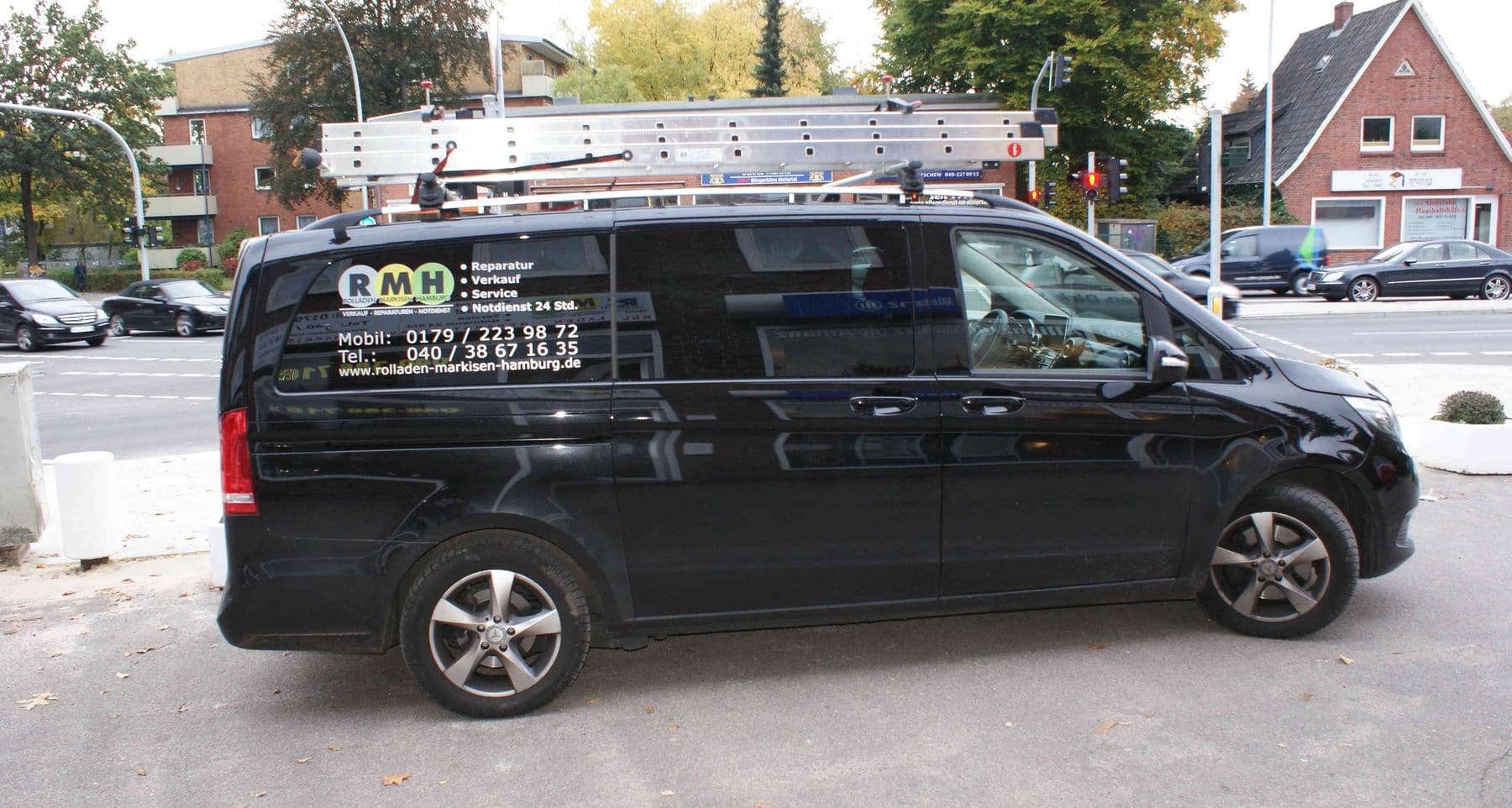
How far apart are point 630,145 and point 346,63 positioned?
140 ft

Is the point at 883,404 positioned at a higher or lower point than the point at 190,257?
lower

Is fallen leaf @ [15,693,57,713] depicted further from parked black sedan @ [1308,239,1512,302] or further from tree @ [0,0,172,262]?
tree @ [0,0,172,262]

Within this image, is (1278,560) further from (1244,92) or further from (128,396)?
(1244,92)

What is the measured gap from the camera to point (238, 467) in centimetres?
420

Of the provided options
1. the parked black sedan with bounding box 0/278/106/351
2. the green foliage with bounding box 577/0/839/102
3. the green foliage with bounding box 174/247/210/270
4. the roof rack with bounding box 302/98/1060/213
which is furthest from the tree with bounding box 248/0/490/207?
the roof rack with bounding box 302/98/1060/213

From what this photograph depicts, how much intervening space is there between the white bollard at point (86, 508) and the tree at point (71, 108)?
53.3 m

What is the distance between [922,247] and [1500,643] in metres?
2.92

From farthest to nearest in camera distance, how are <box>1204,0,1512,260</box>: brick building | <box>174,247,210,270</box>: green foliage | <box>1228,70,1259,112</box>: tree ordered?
1. <box>1228,70,1259,112</box>: tree
2. <box>174,247,210,270</box>: green foliage
3. <box>1204,0,1512,260</box>: brick building

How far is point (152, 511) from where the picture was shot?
8453mm

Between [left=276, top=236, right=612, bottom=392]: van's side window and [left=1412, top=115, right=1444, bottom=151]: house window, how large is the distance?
Answer: 145 feet

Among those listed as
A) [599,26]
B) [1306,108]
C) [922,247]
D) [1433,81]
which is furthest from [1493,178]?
[922,247]

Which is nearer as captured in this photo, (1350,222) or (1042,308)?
(1042,308)

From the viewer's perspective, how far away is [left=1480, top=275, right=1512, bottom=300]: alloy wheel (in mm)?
26688

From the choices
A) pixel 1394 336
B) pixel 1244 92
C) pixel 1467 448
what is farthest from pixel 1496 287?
pixel 1244 92
